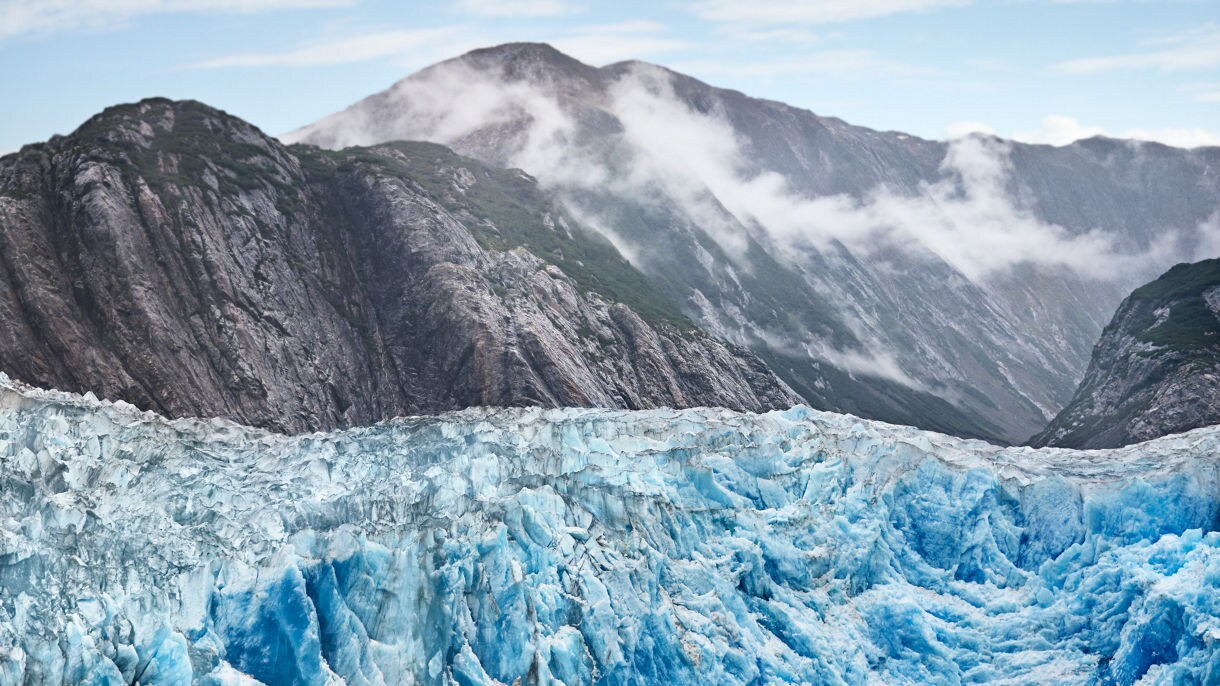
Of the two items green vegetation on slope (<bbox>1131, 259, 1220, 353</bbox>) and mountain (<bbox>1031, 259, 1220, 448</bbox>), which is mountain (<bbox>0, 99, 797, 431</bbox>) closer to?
mountain (<bbox>1031, 259, 1220, 448</bbox>)

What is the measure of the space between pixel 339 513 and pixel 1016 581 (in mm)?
30968

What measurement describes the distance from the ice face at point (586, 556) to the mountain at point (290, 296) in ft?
165

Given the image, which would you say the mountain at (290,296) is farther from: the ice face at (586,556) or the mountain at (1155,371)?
the ice face at (586,556)

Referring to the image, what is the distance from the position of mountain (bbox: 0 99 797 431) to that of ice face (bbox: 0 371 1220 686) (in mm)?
50413

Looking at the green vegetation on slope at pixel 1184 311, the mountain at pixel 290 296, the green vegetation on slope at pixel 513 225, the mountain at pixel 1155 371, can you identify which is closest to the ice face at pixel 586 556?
the mountain at pixel 290 296

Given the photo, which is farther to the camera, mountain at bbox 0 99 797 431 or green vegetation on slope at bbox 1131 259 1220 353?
green vegetation on slope at bbox 1131 259 1220 353

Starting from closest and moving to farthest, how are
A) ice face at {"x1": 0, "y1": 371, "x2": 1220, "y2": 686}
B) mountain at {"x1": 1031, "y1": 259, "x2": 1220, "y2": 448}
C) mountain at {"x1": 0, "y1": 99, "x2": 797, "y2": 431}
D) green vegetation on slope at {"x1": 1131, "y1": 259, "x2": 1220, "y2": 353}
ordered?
ice face at {"x1": 0, "y1": 371, "x2": 1220, "y2": 686}
mountain at {"x1": 0, "y1": 99, "x2": 797, "y2": 431}
mountain at {"x1": 1031, "y1": 259, "x2": 1220, "y2": 448}
green vegetation on slope at {"x1": 1131, "y1": 259, "x2": 1220, "y2": 353}

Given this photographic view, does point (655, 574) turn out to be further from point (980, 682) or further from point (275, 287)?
point (275, 287)

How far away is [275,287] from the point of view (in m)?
140

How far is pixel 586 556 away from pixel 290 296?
298ft

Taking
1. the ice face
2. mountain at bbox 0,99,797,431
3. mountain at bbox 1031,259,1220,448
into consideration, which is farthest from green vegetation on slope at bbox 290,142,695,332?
the ice face

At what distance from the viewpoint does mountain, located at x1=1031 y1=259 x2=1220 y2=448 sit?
131 metres

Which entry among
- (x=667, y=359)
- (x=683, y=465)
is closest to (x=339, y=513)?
(x=683, y=465)

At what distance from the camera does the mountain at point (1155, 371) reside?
13125cm
